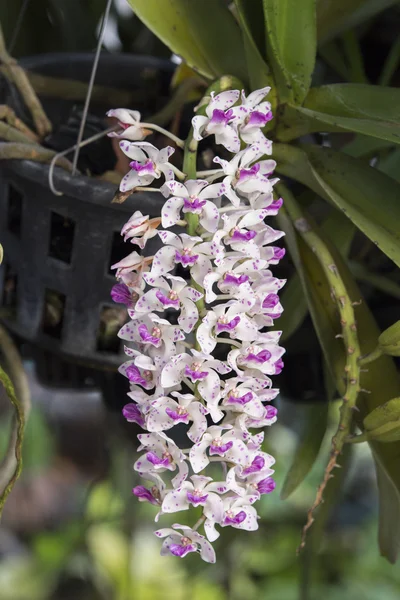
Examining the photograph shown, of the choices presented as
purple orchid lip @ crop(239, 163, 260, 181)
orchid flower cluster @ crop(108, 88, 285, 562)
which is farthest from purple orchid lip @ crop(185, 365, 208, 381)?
purple orchid lip @ crop(239, 163, 260, 181)

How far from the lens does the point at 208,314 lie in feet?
1.18

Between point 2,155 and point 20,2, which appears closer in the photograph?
point 2,155

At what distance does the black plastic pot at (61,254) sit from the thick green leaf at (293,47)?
11 centimetres

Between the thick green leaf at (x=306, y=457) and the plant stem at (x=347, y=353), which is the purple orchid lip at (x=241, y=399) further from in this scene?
the thick green leaf at (x=306, y=457)

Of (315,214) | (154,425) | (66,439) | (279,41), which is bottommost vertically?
(66,439)

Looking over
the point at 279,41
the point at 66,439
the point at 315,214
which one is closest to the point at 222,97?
the point at 279,41

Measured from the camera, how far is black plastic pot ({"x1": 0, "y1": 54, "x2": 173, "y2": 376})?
48cm

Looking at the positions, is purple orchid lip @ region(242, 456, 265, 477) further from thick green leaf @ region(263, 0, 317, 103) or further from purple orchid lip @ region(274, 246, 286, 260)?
thick green leaf @ region(263, 0, 317, 103)

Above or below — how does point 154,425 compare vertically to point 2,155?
below

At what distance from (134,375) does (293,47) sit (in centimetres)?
24

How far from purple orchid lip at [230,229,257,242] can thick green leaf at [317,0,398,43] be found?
0.83ft

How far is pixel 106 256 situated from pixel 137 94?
248 millimetres

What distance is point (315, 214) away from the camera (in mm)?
604

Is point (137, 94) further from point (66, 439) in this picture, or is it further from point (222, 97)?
point (66, 439)
